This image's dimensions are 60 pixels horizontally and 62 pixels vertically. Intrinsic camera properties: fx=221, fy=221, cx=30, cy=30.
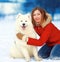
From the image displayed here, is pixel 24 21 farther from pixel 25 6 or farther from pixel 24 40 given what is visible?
pixel 25 6

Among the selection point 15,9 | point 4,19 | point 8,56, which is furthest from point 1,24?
point 8,56

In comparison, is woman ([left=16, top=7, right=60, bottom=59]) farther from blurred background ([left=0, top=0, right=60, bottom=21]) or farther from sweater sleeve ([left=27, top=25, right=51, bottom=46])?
blurred background ([left=0, top=0, right=60, bottom=21])

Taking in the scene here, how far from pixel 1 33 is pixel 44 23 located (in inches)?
41.8

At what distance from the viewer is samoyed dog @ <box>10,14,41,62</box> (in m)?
1.90

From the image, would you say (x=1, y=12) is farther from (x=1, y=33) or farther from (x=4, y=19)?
(x=1, y=33)

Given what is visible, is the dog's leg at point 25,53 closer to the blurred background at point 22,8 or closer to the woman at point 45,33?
the woman at point 45,33

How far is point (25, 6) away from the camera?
12.3ft

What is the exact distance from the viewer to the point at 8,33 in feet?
9.58

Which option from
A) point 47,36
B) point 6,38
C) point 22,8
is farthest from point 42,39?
point 22,8

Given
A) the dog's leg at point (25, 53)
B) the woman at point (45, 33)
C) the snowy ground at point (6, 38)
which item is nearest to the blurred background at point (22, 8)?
the snowy ground at point (6, 38)

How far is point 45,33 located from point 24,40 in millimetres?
191

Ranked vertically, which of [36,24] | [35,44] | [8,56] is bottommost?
[8,56]

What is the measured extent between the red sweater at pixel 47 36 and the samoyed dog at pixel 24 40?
64 mm

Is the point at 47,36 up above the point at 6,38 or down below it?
above
